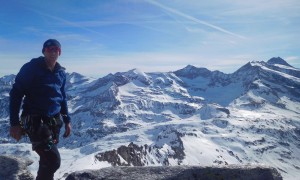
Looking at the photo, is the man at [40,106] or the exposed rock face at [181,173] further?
the exposed rock face at [181,173]

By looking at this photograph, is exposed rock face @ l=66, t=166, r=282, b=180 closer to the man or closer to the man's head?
the man

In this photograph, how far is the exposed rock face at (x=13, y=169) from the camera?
1354 cm

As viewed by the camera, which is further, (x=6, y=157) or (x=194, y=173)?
(x=6, y=157)

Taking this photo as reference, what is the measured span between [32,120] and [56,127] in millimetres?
935

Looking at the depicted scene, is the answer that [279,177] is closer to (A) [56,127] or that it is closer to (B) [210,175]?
(B) [210,175]

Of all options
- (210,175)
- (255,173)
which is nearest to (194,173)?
(210,175)

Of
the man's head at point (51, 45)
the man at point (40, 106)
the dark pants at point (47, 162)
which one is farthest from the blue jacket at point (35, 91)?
the dark pants at point (47, 162)

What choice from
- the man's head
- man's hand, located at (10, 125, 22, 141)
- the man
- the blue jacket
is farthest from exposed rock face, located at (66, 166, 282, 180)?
the man's head

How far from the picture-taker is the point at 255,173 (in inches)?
457

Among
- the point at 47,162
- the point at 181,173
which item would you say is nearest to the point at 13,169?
the point at 47,162

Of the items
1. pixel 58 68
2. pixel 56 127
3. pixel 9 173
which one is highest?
pixel 58 68

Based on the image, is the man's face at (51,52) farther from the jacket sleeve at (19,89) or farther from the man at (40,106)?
the jacket sleeve at (19,89)

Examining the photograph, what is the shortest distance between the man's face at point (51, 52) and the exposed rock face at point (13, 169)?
4.91 metres

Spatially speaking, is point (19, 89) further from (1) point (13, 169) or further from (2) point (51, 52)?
(1) point (13, 169)
